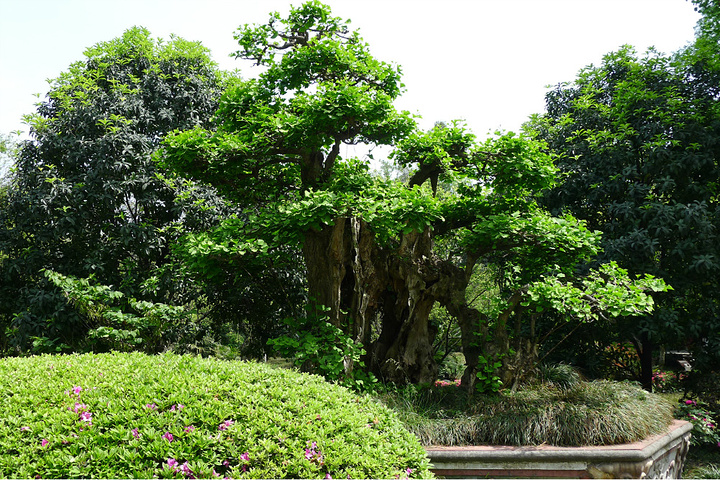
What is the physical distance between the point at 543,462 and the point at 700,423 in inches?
147

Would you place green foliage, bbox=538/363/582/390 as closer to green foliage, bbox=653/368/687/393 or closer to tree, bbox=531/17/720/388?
tree, bbox=531/17/720/388

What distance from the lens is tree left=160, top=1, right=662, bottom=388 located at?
5.84m

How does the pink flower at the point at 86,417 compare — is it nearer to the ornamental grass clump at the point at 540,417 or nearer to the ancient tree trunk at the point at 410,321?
the ornamental grass clump at the point at 540,417

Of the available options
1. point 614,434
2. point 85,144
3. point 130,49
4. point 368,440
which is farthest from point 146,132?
point 614,434

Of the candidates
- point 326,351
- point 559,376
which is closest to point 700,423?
point 559,376

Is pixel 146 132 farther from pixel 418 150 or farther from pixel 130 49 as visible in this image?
pixel 418 150

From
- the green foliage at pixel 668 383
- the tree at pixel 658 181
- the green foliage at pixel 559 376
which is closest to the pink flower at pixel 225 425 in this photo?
the green foliage at pixel 559 376

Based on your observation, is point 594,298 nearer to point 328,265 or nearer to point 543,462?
point 543,462

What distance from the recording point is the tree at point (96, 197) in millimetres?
8039

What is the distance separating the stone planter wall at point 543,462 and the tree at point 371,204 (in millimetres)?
1452

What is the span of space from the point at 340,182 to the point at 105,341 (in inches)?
191

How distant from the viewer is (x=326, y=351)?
6.09 metres

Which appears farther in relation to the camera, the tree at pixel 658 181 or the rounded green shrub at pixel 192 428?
the tree at pixel 658 181

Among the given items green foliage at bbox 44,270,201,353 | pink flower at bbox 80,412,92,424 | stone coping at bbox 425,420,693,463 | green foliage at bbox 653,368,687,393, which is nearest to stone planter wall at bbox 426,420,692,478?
stone coping at bbox 425,420,693,463
